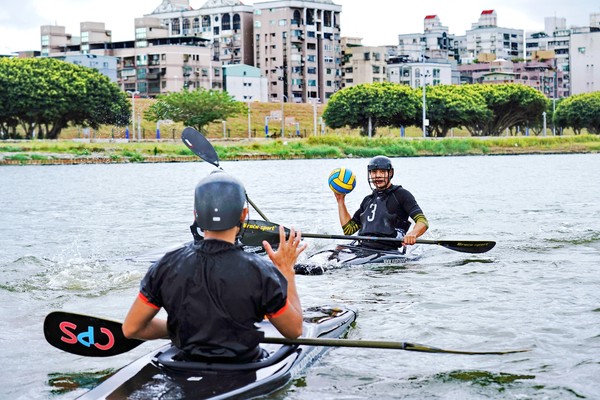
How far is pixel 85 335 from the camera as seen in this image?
671 cm

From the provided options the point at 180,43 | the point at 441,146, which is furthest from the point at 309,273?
the point at 180,43

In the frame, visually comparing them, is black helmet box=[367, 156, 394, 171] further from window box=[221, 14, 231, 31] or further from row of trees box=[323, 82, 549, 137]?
window box=[221, 14, 231, 31]

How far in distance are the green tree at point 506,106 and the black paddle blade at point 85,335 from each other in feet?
331

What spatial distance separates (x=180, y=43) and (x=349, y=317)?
130m

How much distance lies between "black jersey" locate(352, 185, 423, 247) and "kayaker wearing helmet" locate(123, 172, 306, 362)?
6.87 metres

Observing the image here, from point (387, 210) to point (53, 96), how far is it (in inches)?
2932

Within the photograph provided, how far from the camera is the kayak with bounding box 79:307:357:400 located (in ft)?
18.7

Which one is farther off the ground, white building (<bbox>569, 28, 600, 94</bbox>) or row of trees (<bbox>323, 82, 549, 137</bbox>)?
white building (<bbox>569, 28, 600, 94</bbox>)

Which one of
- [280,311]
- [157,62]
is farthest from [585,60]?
[280,311]

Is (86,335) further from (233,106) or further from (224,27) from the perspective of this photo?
(224,27)

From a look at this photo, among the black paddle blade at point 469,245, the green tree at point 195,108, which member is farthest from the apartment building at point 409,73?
the black paddle blade at point 469,245

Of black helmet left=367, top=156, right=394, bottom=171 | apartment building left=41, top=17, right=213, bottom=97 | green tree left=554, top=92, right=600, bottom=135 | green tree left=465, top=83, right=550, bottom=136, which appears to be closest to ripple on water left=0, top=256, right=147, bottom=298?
black helmet left=367, top=156, right=394, bottom=171

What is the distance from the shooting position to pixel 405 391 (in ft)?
23.1

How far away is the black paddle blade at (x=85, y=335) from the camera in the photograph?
21.9ft
